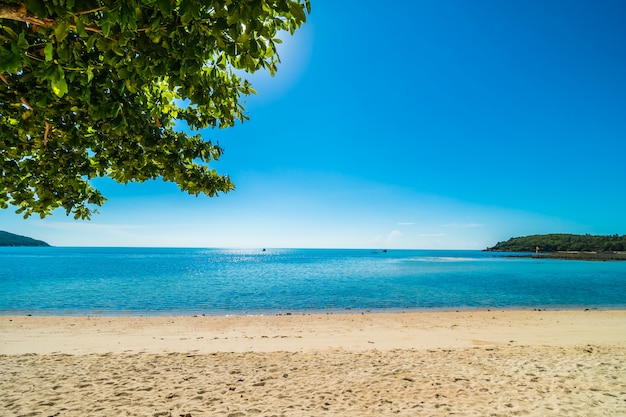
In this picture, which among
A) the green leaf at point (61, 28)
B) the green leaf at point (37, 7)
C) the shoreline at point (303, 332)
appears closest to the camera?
the green leaf at point (37, 7)

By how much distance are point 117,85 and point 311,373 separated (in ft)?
A: 26.7

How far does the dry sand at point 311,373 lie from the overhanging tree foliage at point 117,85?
4.36 metres

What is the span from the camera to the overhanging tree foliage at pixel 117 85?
2.49 meters

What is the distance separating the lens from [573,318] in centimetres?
2123

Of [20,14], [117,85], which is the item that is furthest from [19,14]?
[117,85]

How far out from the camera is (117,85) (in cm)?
381

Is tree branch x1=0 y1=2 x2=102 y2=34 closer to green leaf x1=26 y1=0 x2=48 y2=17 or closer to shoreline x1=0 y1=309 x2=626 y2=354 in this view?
green leaf x1=26 y1=0 x2=48 y2=17

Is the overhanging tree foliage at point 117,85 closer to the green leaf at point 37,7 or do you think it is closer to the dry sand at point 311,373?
the green leaf at point 37,7

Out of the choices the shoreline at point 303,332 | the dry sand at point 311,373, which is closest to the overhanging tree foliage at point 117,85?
the dry sand at point 311,373

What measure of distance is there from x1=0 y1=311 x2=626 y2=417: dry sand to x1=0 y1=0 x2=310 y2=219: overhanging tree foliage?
4361mm

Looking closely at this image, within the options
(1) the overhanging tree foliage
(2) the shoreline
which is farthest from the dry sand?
(1) the overhanging tree foliage

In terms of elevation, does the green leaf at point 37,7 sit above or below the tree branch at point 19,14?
below

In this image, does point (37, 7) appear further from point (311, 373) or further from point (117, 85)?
point (311, 373)

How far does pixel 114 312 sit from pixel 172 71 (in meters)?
27.3
